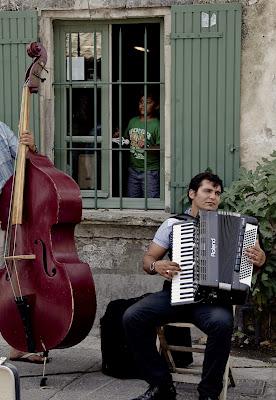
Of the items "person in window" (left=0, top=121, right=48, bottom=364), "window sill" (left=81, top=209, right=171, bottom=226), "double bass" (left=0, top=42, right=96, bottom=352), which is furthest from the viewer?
"window sill" (left=81, top=209, right=171, bottom=226)

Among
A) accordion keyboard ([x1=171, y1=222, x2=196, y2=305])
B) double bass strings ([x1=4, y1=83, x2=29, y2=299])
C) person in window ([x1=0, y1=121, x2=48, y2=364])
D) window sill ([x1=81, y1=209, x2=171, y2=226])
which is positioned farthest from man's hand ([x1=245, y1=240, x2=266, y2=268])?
window sill ([x1=81, y1=209, x2=171, y2=226])

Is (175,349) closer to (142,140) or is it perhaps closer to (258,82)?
(142,140)

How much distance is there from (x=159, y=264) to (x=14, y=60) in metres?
2.77

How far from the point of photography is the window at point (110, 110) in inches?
286

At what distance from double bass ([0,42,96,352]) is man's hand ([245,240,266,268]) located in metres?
1.00

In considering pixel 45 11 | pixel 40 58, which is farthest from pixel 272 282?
pixel 45 11

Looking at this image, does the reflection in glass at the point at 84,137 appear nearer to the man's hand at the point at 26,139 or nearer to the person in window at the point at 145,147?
the person in window at the point at 145,147

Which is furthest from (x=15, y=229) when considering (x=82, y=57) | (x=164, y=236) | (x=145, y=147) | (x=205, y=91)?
(x=82, y=57)

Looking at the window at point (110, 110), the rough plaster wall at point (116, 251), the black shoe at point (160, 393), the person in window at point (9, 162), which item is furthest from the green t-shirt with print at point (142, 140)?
the black shoe at point (160, 393)

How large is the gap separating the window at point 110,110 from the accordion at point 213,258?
2251mm

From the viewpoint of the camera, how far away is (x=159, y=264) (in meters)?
5.17

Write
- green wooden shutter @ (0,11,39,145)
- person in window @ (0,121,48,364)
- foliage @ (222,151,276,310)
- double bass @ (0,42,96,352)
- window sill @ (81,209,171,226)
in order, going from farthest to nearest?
green wooden shutter @ (0,11,39,145), window sill @ (81,209,171,226), foliage @ (222,151,276,310), person in window @ (0,121,48,364), double bass @ (0,42,96,352)

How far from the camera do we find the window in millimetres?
7266

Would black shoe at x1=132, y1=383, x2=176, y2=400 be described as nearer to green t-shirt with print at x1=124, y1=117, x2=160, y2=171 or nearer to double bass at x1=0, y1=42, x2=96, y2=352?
double bass at x1=0, y1=42, x2=96, y2=352
